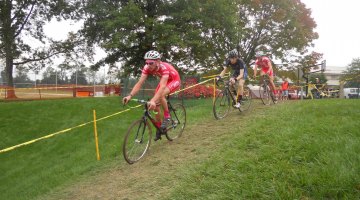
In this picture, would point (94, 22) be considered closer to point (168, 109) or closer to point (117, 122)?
point (117, 122)

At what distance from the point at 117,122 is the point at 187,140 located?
7559mm

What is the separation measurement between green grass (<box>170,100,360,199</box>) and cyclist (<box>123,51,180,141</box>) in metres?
1.68

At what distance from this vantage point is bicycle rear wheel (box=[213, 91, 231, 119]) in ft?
34.9

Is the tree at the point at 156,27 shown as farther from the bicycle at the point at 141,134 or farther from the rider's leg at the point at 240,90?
the bicycle at the point at 141,134

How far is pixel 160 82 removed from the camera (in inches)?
297

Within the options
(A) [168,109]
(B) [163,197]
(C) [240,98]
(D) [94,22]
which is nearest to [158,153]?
(A) [168,109]

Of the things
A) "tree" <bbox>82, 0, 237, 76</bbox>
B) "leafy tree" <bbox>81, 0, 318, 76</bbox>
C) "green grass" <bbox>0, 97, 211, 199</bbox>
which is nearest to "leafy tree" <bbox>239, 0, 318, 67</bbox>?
"leafy tree" <bbox>81, 0, 318, 76</bbox>

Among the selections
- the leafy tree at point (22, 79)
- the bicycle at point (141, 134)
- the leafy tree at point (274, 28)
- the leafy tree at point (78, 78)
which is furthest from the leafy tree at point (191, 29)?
the bicycle at point (141, 134)

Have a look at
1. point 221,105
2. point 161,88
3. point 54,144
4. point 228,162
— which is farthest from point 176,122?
point 54,144

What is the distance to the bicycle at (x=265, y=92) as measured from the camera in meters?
13.3

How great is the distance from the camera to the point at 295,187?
4344mm

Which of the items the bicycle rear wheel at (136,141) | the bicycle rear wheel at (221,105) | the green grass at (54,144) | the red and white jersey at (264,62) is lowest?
the green grass at (54,144)

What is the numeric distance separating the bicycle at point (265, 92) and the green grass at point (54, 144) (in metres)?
2.47

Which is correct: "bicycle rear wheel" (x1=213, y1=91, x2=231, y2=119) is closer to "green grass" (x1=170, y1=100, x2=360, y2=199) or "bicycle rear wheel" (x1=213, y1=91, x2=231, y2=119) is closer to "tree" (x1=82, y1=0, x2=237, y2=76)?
"green grass" (x1=170, y1=100, x2=360, y2=199)
